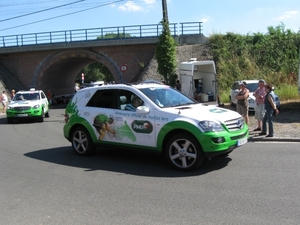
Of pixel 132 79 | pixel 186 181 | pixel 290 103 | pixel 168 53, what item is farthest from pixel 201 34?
pixel 186 181

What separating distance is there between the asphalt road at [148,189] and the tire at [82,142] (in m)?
0.19

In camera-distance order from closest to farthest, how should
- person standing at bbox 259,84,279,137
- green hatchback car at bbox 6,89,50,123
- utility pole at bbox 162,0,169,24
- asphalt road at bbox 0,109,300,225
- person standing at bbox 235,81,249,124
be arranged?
asphalt road at bbox 0,109,300,225, person standing at bbox 259,84,279,137, person standing at bbox 235,81,249,124, green hatchback car at bbox 6,89,50,123, utility pole at bbox 162,0,169,24

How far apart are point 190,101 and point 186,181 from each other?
2.38m

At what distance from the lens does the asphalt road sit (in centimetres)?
474

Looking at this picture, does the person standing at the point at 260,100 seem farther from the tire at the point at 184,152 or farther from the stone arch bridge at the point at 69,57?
the stone arch bridge at the point at 69,57

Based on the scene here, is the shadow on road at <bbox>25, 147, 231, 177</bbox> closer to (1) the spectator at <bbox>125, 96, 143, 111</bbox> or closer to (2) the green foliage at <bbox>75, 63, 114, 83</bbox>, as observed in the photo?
(1) the spectator at <bbox>125, 96, 143, 111</bbox>

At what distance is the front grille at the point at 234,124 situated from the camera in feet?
22.7

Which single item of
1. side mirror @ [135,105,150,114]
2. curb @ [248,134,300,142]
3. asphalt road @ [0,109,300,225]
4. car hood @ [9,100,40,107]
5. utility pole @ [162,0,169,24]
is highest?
utility pole @ [162,0,169,24]

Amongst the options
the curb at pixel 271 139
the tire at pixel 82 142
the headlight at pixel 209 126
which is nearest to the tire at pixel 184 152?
the headlight at pixel 209 126

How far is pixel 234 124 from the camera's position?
23.3 ft

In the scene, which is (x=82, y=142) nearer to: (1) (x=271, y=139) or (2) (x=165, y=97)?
(2) (x=165, y=97)

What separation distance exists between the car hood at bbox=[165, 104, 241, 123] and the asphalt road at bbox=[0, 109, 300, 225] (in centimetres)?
102

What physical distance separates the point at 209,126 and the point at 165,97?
157cm

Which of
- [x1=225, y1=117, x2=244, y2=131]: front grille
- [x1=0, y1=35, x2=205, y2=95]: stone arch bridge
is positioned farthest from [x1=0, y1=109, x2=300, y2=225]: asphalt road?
[x1=0, y1=35, x2=205, y2=95]: stone arch bridge
